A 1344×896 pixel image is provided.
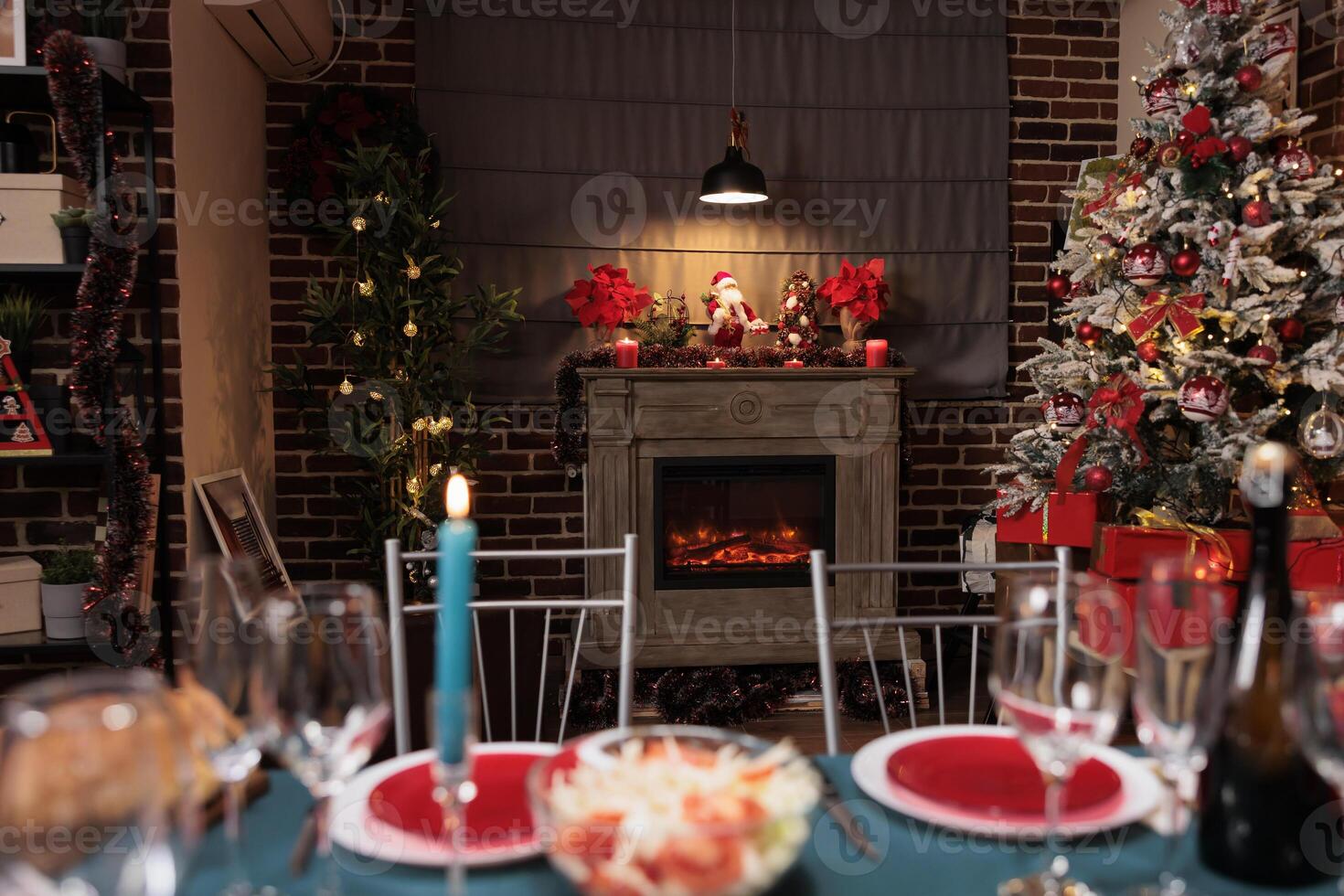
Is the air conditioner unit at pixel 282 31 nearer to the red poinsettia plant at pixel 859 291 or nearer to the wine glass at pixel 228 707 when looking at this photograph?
the red poinsettia plant at pixel 859 291

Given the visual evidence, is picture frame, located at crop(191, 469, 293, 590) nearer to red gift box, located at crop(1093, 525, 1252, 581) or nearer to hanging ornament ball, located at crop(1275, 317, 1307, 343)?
red gift box, located at crop(1093, 525, 1252, 581)

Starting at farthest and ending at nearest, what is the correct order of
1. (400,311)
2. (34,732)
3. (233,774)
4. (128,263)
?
(400,311) < (128,263) < (233,774) < (34,732)

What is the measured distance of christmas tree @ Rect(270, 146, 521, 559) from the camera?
3.12 m

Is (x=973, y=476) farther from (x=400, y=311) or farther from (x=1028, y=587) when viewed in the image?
(x=1028, y=587)

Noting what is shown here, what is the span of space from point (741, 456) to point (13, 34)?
2294mm

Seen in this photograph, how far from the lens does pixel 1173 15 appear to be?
2721 millimetres

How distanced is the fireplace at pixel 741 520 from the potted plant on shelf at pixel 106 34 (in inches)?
75.1

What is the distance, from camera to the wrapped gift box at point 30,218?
231 centimetres

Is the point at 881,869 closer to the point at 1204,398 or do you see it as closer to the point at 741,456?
the point at 1204,398

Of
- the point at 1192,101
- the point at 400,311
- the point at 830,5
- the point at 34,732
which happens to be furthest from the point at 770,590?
the point at 34,732

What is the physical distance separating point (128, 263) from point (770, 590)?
218 centimetres

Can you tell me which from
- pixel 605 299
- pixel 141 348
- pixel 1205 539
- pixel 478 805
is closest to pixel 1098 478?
pixel 1205 539

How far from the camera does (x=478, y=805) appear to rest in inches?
36.7

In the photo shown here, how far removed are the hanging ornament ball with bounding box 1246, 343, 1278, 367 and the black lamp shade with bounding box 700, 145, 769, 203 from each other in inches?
61.4
